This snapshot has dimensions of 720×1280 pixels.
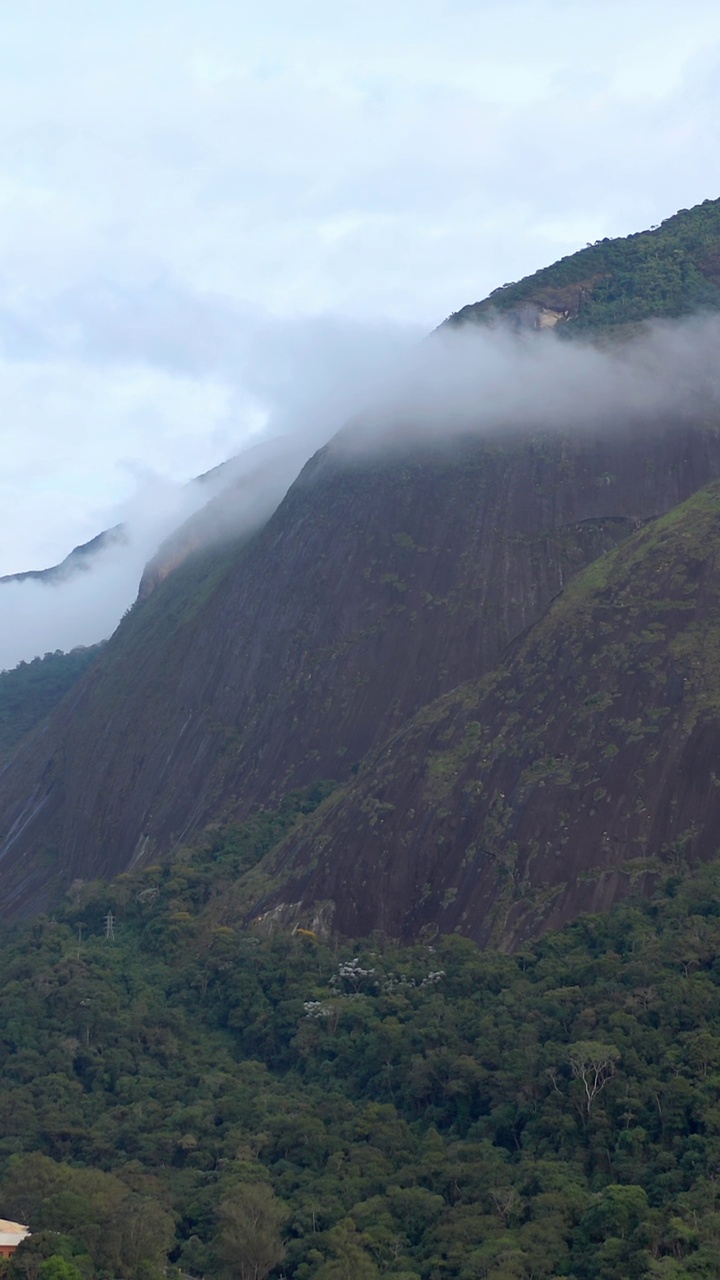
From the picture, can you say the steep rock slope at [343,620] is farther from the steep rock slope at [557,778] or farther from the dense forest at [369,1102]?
the dense forest at [369,1102]

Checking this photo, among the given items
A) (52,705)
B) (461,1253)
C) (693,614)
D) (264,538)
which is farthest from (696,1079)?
(52,705)

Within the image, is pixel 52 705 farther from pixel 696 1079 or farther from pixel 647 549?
pixel 696 1079

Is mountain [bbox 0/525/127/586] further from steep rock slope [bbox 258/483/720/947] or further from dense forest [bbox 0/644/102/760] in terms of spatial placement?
steep rock slope [bbox 258/483/720/947]

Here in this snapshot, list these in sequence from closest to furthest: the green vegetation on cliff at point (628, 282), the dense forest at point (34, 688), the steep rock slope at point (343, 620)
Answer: the steep rock slope at point (343, 620) < the green vegetation on cliff at point (628, 282) < the dense forest at point (34, 688)

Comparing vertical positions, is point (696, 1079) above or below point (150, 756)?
below

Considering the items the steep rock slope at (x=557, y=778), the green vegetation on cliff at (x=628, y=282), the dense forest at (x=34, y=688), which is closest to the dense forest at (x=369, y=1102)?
the steep rock slope at (x=557, y=778)

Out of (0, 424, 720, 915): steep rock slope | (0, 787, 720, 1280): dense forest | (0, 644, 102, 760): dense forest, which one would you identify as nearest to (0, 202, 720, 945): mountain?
(0, 424, 720, 915): steep rock slope

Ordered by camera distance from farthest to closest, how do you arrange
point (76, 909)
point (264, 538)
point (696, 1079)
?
point (264, 538), point (76, 909), point (696, 1079)
